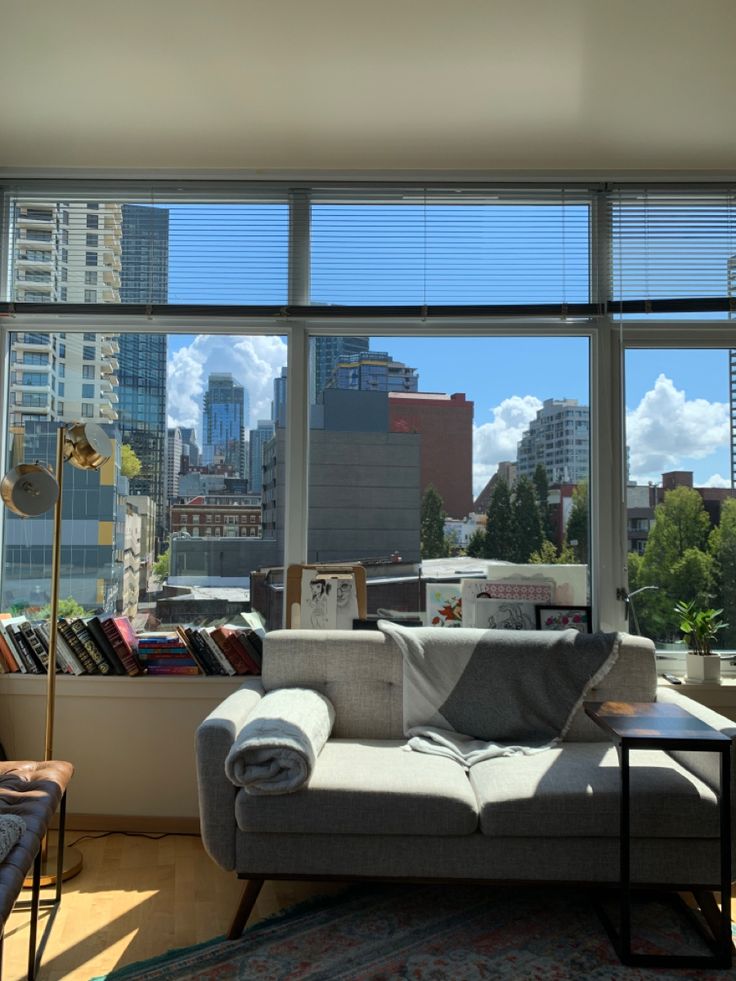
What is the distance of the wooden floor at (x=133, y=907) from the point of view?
2545mm

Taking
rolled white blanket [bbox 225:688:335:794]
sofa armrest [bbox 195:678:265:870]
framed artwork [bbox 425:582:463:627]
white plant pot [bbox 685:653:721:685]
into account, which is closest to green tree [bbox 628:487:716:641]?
white plant pot [bbox 685:653:721:685]

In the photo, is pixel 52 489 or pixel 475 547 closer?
pixel 52 489

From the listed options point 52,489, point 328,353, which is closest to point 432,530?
point 328,353

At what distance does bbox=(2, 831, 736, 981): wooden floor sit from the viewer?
254 centimetres

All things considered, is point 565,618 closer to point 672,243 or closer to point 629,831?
point 629,831

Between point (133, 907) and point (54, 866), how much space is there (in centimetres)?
43

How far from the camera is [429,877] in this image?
2.64 meters

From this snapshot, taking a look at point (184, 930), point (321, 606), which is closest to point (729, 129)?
point (321, 606)

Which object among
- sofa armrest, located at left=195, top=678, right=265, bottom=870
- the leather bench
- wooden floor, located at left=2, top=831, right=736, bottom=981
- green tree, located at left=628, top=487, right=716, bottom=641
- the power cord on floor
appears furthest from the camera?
green tree, located at left=628, top=487, right=716, bottom=641

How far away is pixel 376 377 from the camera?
3.95 m

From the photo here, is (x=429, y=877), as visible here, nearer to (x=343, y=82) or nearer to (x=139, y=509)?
(x=139, y=509)

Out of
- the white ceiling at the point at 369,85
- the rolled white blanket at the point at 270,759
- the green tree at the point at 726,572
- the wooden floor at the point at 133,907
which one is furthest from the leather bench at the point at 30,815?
the green tree at the point at 726,572

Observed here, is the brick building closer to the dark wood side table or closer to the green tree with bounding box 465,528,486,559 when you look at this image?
the green tree with bounding box 465,528,486,559

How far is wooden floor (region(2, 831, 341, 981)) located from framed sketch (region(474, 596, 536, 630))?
1.26m
